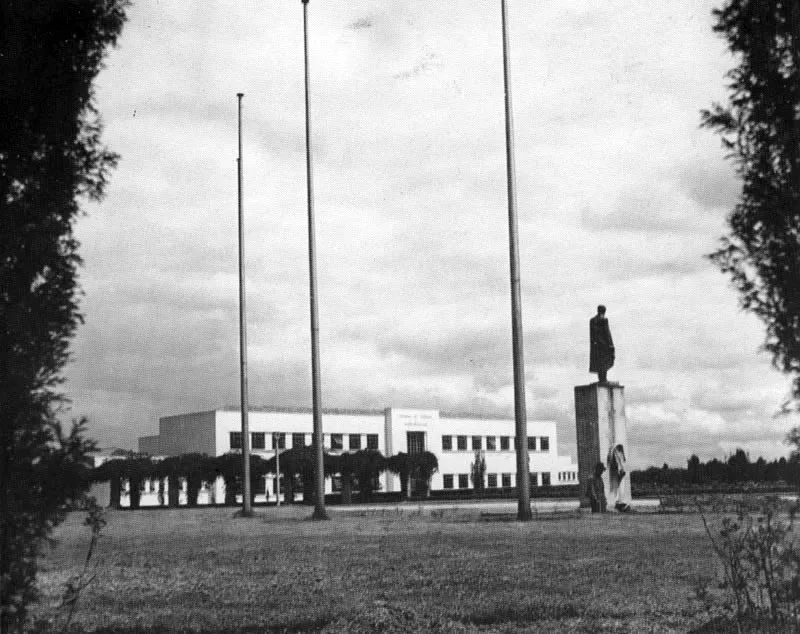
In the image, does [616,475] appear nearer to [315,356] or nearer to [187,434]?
[315,356]

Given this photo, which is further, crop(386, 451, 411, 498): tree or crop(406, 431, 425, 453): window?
crop(406, 431, 425, 453): window

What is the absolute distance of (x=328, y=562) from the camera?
1417 centimetres

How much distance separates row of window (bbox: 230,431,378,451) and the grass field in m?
55.8

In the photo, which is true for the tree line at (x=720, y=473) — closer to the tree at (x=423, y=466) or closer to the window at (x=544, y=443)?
the tree at (x=423, y=466)

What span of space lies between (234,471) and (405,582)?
5312 centimetres

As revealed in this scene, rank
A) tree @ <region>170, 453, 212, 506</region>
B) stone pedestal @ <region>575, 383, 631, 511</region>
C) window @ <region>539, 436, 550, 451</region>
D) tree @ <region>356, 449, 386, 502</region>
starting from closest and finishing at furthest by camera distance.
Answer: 1. stone pedestal @ <region>575, 383, 631, 511</region>
2. tree @ <region>170, 453, 212, 506</region>
3. tree @ <region>356, 449, 386, 502</region>
4. window @ <region>539, 436, 550, 451</region>

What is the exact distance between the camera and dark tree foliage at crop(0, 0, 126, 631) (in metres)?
5.72

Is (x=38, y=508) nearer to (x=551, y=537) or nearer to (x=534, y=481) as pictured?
(x=551, y=537)

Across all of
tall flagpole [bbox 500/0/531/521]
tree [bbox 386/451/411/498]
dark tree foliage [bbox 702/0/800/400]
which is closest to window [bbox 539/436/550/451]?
tree [bbox 386/451/411/498]

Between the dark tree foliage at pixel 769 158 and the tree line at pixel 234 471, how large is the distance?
190 ft

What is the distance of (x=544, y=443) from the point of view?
3711 inches

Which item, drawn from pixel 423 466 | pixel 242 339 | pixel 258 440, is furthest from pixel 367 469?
pixel 242 339

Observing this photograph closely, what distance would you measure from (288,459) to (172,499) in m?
9.74

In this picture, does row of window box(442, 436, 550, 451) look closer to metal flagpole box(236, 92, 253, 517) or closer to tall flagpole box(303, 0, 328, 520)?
metal flagpole box(236, 92, 253, 517)
